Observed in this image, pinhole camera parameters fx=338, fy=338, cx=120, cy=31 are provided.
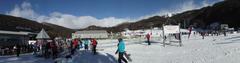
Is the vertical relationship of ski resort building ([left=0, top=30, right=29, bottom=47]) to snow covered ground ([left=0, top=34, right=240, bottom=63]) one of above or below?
above

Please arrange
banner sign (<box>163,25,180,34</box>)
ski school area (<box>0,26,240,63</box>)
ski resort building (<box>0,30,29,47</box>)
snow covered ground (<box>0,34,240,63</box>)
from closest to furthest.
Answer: snow covered ground (<box>0,34,240,63</box>) → ski school area (<box>0,26,240,63</box>) → banner sign (<box>163,25,180,34</box>) → ski resort building (<box>0,30,29,47</box>)

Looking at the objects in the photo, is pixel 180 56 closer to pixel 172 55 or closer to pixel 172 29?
pixel 172 55

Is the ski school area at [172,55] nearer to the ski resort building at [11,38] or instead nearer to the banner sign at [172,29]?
the banner sign at [172,29]

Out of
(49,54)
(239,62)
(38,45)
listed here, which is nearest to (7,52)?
(38,45)

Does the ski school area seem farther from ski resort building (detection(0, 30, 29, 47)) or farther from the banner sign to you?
ski resort building (detection(0, 30, 29, 47))

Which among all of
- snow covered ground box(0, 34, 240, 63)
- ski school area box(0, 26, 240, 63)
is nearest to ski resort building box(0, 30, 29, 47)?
ski school area box(0, 26, 240, 63)

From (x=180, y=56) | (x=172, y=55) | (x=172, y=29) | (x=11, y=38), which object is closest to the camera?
(x=180, y=56)

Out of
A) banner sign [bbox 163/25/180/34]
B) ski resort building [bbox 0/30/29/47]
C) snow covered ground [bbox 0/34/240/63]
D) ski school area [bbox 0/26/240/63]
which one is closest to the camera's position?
snow covered ground [bbox 0/34/240/63]

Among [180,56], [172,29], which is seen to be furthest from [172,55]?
[172,29]

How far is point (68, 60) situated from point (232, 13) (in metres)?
194

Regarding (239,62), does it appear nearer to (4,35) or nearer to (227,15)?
(4,35)

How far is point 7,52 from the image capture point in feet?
131

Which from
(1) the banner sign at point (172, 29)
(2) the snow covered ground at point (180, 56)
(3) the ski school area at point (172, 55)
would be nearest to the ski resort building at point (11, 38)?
(3) the ski school area at point (172, 55)

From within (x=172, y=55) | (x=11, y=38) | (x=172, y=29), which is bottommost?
(x=172, y=55)
